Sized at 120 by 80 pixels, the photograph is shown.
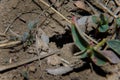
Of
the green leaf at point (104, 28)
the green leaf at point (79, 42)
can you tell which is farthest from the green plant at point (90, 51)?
the green leaf at point (104, 28)

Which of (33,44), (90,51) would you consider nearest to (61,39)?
(33,44)

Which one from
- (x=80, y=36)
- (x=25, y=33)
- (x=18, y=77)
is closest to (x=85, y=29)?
(x=80, y=36)

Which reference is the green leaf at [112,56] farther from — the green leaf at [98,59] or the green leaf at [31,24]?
the green leaf at [31,24]

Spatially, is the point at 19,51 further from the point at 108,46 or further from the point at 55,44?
the point at 108,46

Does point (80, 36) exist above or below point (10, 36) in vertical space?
above

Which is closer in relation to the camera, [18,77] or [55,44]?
[18,77]

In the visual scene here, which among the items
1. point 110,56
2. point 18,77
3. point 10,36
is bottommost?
point 18,77

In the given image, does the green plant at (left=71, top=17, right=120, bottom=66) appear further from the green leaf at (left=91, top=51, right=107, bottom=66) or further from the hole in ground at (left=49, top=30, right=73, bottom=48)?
the hole in ground at (left=49, top=30, right=73, bottom=48)
